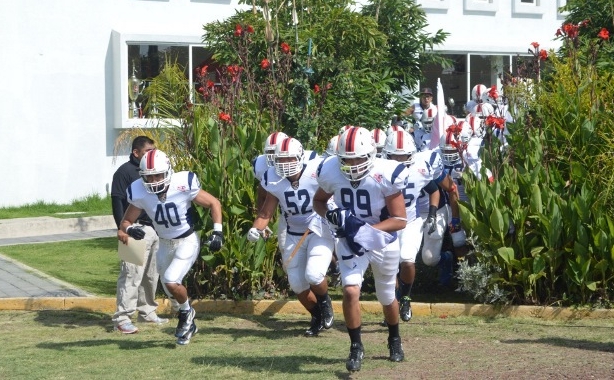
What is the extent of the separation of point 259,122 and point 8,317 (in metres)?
3.40

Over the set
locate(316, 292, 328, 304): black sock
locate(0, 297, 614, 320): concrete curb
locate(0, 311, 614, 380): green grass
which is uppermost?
locate(316, 292, 328, 304): black sock

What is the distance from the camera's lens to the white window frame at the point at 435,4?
82.1 ft

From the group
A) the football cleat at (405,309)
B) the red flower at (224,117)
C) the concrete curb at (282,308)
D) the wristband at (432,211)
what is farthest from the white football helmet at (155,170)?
the wristband at (432,211)

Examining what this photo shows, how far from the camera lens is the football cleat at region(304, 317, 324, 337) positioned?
34.3ft

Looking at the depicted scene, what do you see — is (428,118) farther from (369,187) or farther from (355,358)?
(355,358)

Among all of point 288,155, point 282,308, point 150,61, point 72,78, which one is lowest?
point 282,308

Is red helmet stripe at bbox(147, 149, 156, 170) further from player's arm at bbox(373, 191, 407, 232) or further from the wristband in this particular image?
the wristband

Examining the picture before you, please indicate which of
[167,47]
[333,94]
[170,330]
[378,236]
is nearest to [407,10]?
[333,94]

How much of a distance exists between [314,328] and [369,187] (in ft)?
7.18

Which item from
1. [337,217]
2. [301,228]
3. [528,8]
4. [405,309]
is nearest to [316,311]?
[301,228]

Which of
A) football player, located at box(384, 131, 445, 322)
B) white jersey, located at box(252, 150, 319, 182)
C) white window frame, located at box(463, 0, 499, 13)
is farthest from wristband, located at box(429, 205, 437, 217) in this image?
white window frame, located at box(463, 0, 499, 13)

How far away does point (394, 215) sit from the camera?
28.8 feet

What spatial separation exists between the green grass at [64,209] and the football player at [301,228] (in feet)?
33.9

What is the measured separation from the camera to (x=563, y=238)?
1113 centimetres
